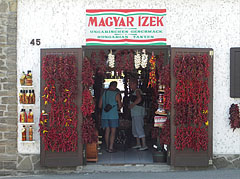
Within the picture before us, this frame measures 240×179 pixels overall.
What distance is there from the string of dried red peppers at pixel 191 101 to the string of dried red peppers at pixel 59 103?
2278 mm

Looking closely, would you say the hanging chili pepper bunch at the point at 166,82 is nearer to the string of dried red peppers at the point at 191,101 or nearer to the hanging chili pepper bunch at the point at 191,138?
the string of dried red peppers at the point at 191,101

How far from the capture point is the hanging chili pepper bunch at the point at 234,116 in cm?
752

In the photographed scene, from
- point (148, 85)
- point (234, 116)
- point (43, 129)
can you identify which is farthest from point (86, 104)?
point (234, 116)

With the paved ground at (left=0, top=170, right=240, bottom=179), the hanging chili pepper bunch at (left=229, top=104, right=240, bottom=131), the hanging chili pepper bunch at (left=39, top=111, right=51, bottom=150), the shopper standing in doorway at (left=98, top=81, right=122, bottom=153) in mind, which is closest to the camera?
the paved ground at (left=0, top=170, right=240, bottom=179)

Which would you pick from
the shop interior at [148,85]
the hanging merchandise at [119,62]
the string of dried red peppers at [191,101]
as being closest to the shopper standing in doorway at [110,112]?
the shop interior at [148,85]

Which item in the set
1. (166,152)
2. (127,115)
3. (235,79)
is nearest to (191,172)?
(166,152)

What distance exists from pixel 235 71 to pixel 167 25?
1864 millimetres

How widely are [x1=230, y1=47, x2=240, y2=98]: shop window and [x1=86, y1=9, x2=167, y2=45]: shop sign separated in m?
1.59

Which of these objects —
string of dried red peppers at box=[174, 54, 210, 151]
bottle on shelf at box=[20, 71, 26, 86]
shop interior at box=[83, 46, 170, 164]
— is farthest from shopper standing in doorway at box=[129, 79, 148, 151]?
bottle on shelf at box=[20, 71, 26, 86]

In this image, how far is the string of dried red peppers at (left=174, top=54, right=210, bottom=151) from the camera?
7.32m

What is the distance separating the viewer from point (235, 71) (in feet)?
25.0

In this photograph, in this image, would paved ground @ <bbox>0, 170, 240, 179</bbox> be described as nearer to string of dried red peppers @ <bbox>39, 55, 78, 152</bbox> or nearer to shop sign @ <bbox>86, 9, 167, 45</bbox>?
string of dried red peppers @ <bbox>39, 55, 78, 152</bbox>

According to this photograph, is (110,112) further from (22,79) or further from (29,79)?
(22,79)

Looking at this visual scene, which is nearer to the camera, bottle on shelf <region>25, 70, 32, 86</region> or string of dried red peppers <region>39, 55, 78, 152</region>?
string of dried red peppers <region>39, 55, 78, 152</region>
